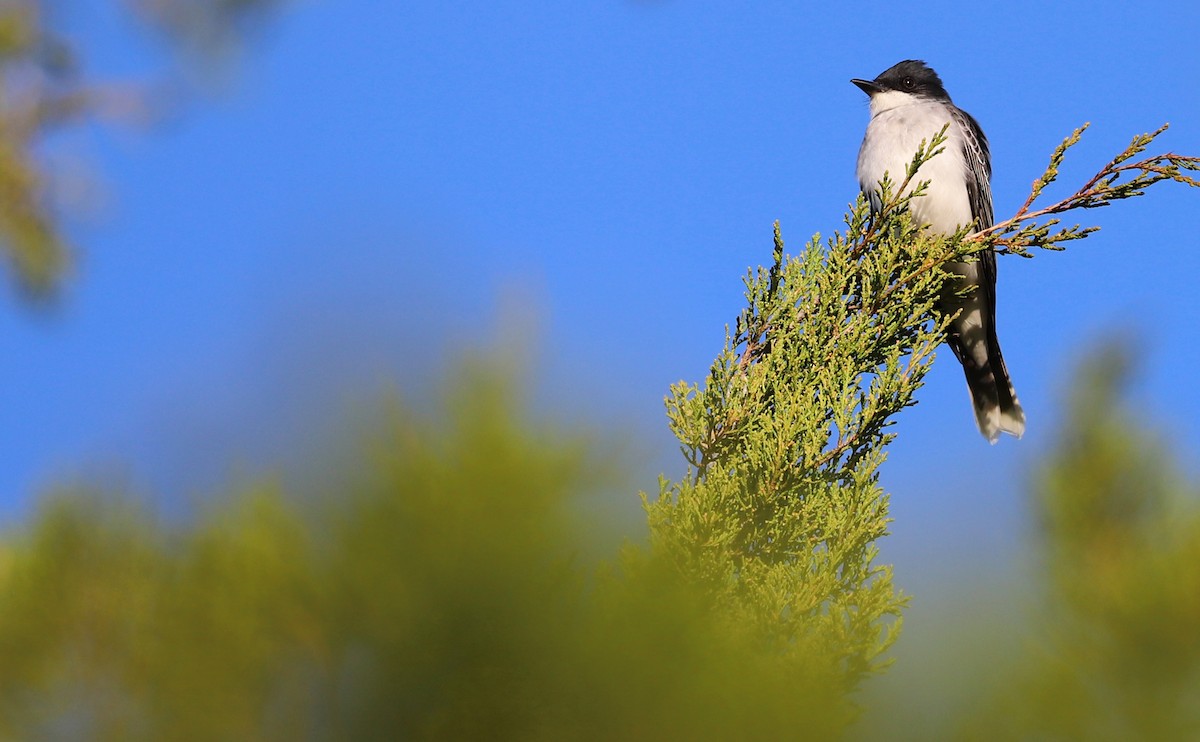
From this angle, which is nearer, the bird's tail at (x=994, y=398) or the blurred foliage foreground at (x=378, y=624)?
the blurred foliage foreground at (x=378, y=624)

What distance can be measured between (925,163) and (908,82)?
838 mm

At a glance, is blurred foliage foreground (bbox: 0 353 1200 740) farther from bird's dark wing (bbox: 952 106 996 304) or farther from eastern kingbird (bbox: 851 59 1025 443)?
bird's dark wing (bbox: 952 106 996 304)

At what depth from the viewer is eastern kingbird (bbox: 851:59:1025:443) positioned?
712 centimetres

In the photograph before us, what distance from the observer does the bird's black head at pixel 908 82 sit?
26.0 feet

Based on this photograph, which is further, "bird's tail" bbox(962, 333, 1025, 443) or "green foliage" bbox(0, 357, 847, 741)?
"bird's tail" bbox(962, 333, 1025, 443)

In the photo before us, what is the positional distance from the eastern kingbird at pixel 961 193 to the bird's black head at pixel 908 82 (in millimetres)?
72

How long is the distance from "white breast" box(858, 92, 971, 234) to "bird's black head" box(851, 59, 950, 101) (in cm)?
34

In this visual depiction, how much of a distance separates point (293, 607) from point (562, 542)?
31cm

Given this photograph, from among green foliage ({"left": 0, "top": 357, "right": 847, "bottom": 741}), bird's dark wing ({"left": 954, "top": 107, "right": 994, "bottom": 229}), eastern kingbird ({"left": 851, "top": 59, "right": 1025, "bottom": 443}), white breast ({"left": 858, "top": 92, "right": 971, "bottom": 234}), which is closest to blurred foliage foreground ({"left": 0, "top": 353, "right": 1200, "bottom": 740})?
green foliage ({"left": 0, "top": 357, "right": 847, "bottom": 741})

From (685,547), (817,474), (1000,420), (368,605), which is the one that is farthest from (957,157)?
(368,605)

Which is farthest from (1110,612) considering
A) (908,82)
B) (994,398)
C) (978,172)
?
(908,82)

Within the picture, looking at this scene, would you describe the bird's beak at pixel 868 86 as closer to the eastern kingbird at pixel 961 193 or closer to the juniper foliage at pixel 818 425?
the eastern kingbird at pixel 961 193

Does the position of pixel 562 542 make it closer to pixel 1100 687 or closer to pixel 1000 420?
pixel 1100 687

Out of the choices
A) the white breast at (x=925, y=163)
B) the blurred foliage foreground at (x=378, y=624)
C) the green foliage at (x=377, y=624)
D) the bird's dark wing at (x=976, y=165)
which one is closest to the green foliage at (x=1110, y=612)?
the blurred foliage foreground at (x=378, y=624)
